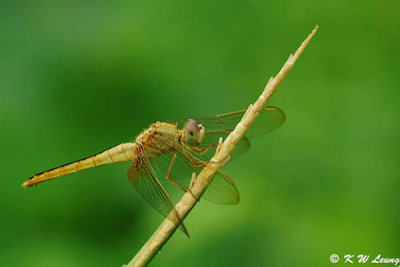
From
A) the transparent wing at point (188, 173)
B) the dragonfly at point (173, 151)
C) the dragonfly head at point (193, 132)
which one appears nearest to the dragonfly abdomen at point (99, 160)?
the dragonfly at point (173, 151)

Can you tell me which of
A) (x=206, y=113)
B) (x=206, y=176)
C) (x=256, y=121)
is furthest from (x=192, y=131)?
(x=206, y=176)

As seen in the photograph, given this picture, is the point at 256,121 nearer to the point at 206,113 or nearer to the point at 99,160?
the point at 206,113

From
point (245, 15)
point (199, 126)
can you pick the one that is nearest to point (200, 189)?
point (199, 126)

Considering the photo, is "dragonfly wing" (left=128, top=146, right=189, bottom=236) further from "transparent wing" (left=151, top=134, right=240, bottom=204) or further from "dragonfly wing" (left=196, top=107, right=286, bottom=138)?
"dragonfly wing" (left=196, top=107, right=286, bottom=138)

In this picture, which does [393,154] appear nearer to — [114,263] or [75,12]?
[114,263]

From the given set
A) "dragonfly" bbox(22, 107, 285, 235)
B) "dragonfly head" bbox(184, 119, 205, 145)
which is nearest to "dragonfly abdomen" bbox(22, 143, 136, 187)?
"dragonfly" bbox(22, 107, 285, 235)

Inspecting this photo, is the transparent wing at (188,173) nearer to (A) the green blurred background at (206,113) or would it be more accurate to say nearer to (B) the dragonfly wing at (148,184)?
(B) the dragonfly wing at (148,184)
